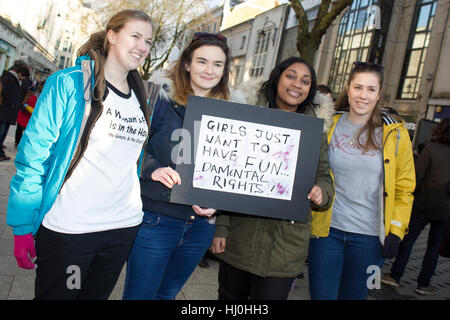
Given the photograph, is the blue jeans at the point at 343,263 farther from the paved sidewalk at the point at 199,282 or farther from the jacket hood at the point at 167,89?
the paved sidewalk at the point at 199,282

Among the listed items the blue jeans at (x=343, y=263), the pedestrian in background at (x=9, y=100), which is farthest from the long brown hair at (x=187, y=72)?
the pedestrian in background at (x=9, y=100)

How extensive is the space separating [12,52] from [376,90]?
94.2 ft

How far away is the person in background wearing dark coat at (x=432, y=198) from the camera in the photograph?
4914 mm

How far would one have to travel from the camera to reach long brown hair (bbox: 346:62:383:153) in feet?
8.89

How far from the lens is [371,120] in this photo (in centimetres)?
282

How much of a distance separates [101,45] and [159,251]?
1.23 meters

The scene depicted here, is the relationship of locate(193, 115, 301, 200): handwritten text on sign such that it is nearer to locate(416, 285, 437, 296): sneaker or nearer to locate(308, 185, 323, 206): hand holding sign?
locate(308, 185, 323, 206): hand holding sign

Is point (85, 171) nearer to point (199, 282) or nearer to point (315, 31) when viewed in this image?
point (199, 282)

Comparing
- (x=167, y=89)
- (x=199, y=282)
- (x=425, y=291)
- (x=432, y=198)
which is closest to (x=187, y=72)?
(x=167, y=89)

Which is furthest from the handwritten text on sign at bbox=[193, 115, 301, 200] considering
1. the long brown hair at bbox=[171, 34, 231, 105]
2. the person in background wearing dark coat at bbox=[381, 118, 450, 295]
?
the person in background wearing dark coat at bbox=[381, 118, 450, 295]

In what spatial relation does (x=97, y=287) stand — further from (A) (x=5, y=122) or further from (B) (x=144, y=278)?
(A) (x=5, y=122)

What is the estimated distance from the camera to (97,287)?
2148 mm

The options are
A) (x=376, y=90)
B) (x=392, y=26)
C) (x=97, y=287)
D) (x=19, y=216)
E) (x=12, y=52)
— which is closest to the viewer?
(x=19, y=216)

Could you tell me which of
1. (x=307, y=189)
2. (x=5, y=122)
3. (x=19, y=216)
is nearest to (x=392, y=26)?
(x=5, y=122)
